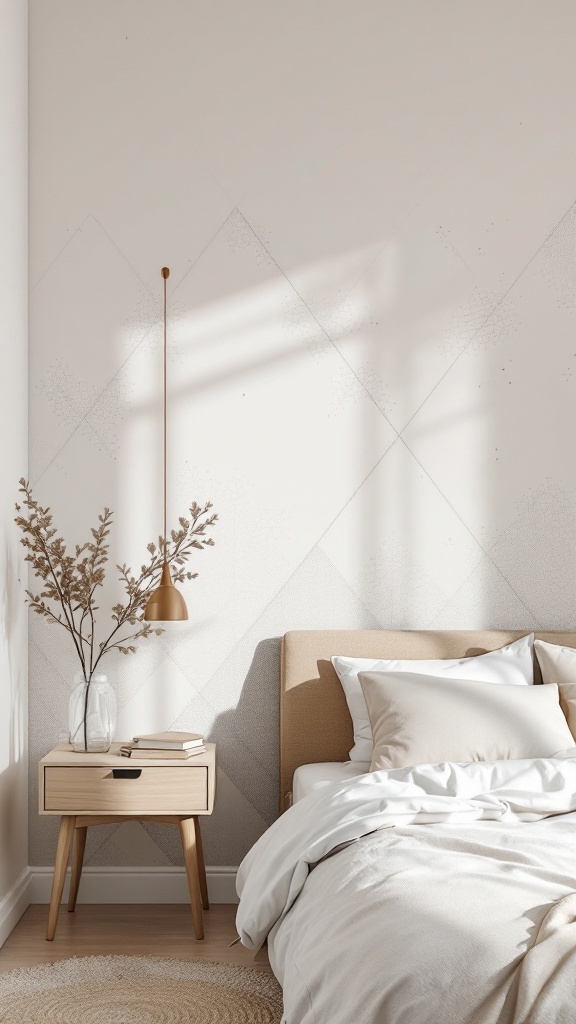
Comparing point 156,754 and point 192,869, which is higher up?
point 156,754

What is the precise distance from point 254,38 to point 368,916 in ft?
10.0

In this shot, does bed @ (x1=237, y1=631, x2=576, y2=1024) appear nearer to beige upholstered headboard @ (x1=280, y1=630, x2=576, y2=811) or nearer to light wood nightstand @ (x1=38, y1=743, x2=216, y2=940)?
beige upholstered headboard @ (x1=280, y1=630, x2=576, y2=811)

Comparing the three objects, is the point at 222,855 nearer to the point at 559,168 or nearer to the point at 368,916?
the point at 368,916

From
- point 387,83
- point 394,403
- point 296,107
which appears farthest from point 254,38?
point 394,403

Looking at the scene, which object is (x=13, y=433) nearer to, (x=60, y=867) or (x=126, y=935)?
(x=60, y=867)

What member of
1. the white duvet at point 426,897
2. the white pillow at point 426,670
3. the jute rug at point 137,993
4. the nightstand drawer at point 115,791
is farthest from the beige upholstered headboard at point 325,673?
the jute rug at point 137,993

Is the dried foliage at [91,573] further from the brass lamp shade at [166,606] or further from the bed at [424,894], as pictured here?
the bed at [424,894]

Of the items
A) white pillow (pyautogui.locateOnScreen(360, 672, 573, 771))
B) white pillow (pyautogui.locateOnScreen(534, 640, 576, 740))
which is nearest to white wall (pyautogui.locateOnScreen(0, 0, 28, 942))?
white pillow (pyautogui.locateOnScreen(360, 672, 573, 771))

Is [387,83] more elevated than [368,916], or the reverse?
[387,83]

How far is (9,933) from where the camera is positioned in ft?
9.33

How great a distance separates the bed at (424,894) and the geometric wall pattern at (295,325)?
2.17 feet

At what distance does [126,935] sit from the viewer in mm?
2848

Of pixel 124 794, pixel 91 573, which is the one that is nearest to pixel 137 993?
pixel 124 794

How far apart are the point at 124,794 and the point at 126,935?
457 mm
